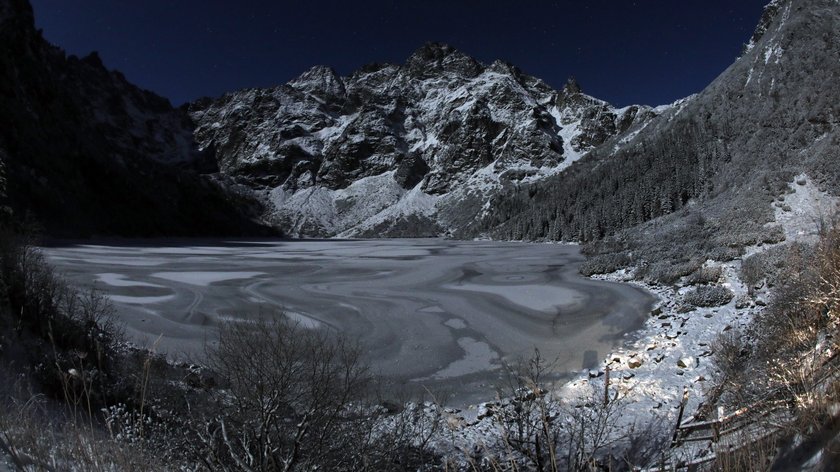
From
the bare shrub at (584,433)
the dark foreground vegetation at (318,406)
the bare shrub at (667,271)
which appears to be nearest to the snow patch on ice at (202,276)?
the dark foreground vegetation at (318,406)

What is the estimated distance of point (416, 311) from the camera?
17781 millimetres

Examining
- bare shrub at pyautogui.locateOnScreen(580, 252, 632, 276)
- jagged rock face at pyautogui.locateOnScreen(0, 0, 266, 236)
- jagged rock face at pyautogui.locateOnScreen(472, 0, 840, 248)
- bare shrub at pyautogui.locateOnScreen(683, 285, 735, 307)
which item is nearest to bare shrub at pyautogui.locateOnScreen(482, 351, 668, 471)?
bare shrub at pyautogui.locateOnScreen(683, 285, 735, 307)

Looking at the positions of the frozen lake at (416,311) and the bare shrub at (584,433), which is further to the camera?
the frozen lake at (416,311)

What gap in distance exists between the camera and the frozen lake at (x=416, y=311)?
12.6 m

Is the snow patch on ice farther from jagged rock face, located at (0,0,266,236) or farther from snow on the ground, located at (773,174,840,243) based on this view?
jagged rock face, located at (0,0,266,236)

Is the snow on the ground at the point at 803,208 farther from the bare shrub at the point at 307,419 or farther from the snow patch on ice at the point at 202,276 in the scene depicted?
the snow patch on ice at the point at 202,276

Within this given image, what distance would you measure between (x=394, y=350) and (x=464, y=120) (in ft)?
620

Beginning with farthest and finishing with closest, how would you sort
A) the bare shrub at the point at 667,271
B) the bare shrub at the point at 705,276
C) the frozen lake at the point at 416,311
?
the bare shrub at the point at 667,271, the bare shrub at the point at 705,276, the frozen lake at the point at 416,311

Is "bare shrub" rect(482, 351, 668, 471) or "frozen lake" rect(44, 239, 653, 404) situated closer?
"bare shrub" rect(482, 351, 668, 471)

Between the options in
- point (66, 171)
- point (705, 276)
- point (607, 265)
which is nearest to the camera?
point (705, 276)

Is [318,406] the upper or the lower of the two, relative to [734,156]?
lower

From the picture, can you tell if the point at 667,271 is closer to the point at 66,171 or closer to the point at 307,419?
the point at 307,419

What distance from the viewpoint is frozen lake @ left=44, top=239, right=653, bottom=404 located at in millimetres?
12602

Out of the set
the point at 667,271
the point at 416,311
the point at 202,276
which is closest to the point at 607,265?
the point at 667,271
